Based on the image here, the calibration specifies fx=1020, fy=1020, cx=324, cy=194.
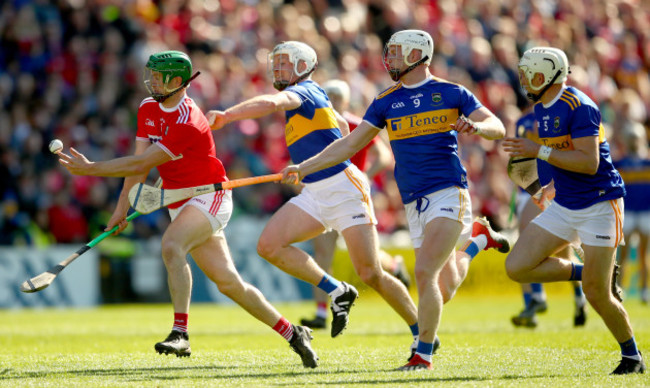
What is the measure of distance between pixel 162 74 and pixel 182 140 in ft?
1.89

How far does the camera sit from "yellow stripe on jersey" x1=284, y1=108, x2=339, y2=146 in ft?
30.1

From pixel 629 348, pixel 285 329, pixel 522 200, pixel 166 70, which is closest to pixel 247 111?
pixel 166 70

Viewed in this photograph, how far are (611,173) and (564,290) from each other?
12.1m

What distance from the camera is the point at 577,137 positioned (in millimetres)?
7852

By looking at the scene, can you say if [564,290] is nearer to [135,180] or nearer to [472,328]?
[472,328]

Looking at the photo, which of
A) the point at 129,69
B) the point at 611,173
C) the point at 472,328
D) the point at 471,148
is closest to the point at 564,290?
the point at 471,148

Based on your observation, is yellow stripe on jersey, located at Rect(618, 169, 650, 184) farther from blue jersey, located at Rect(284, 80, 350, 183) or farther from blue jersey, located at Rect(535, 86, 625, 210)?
blue jersey, located at Rect(535, 86, 625, 210)

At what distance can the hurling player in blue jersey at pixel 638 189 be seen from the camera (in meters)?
16.4

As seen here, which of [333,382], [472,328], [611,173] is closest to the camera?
[333,382]

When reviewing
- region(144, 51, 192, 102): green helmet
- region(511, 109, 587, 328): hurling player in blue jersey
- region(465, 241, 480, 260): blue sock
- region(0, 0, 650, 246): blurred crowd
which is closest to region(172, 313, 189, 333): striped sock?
region(144, 51, 192, 102): green helmet

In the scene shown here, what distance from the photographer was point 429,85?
8.30 meters

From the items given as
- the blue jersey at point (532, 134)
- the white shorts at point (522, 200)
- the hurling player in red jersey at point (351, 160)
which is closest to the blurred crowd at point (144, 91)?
the hurling player in red jersey at point (351, 160)

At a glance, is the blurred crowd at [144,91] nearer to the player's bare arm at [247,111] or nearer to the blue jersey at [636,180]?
the blue jersey at [636,180]

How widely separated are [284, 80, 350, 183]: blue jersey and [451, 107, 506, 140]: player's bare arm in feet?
4.79
